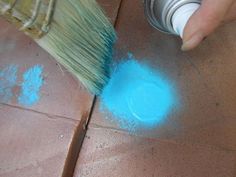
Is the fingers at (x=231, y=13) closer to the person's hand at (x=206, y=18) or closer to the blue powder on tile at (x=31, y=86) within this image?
the person's hand at (x=206, y=18)

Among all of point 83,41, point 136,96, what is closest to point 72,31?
point 83,41

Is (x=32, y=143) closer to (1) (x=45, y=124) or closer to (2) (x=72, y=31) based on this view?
(1) (x=45, y=124)

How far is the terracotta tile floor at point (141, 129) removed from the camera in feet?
3.02

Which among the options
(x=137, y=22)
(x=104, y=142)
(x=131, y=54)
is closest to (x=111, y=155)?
(x=104, y=142)

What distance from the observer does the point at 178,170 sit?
91 centimetres

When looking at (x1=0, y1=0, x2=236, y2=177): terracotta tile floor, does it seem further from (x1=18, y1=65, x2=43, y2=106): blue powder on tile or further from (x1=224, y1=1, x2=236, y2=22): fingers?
(x1=224, y1=1, x2=236, y2=22): fingers

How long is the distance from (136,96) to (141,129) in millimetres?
92

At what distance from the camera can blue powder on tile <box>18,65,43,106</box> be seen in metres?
1.02

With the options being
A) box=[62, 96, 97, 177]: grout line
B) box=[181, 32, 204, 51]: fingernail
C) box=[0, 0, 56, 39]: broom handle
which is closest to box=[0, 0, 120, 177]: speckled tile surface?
box=[62, 96, 97, 177]: grout line

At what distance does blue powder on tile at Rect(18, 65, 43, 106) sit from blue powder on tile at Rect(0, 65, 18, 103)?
31 millimetres

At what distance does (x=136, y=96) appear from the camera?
985 millimetres

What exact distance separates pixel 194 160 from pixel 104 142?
23cm

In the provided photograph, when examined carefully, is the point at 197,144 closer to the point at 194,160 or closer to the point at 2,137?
the point at 194,160

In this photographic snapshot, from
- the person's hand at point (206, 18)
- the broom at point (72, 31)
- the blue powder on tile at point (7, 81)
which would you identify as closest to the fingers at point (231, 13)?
the person's hand at point (206, 18)
